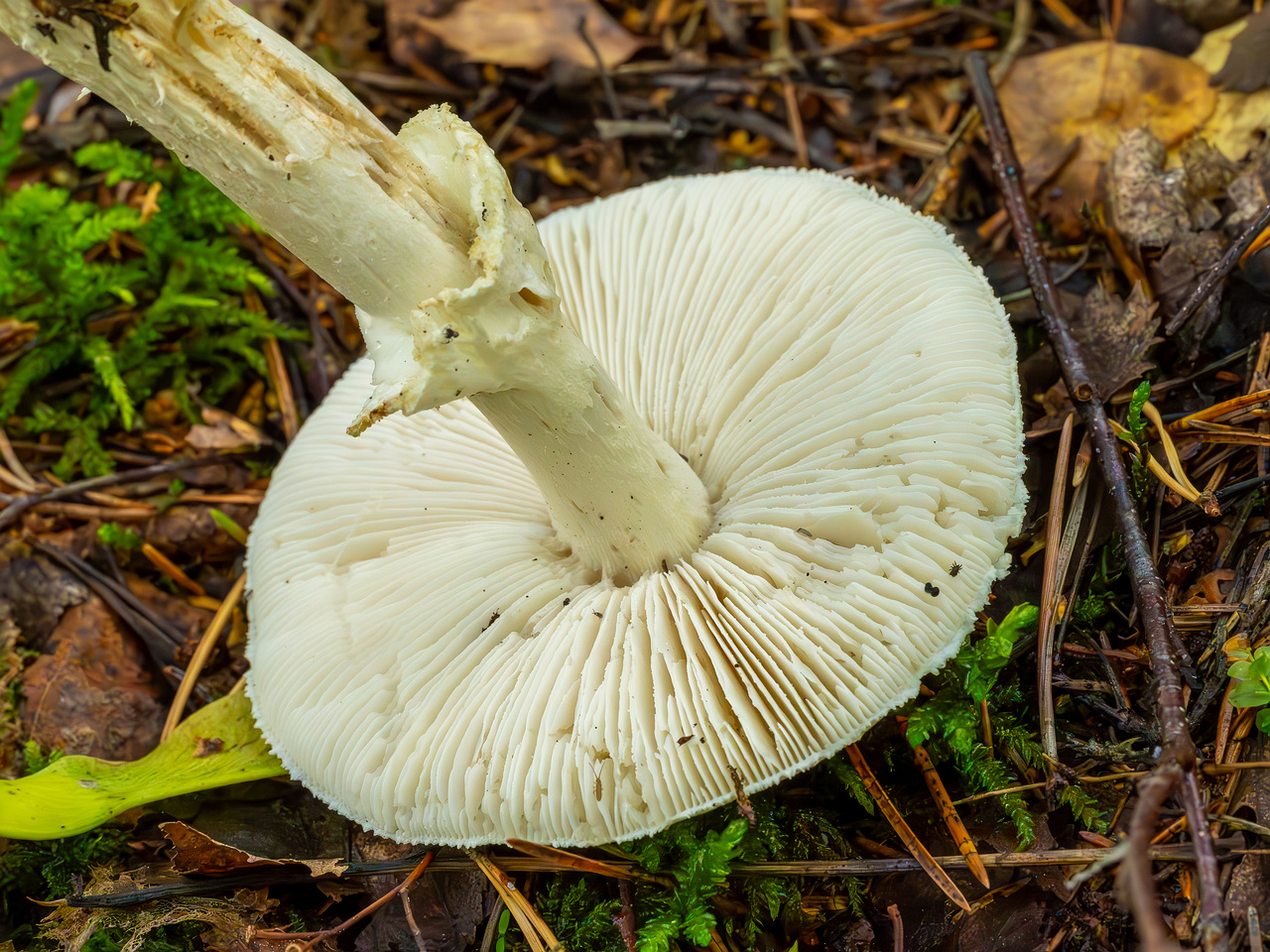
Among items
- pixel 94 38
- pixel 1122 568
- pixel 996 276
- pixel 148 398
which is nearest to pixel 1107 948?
pixel 1122 568

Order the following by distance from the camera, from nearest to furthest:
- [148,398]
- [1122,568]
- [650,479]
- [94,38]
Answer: [94,38]
[650,479]
[1122,568]
[148,398]

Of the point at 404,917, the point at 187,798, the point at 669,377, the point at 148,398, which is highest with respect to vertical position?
the point at 669,377

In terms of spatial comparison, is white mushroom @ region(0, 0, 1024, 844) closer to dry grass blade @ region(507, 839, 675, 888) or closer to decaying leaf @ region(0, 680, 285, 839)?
decaying leaf @ region(0, 680, 285, 839)

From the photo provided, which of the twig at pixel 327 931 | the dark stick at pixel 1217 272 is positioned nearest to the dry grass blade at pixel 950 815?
the twig at pixel 327 931

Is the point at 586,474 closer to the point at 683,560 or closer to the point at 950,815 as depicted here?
the point at 683,560

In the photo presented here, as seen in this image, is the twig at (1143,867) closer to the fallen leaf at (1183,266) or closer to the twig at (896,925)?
the twig at (896,925)

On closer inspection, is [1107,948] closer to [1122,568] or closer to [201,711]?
[1122,568]

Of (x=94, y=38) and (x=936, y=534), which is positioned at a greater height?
(x=94, y=38)

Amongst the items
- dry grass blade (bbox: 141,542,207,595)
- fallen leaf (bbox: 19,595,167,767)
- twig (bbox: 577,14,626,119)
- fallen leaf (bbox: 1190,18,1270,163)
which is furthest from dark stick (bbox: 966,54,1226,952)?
dry grass blade (bbox: 141,542,207,595)
